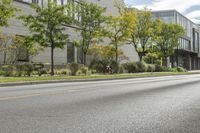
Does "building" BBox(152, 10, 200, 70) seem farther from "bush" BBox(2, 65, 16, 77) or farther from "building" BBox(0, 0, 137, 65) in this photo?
"bush" BBox(2, 65, 16, 77)

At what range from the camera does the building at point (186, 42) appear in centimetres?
10550

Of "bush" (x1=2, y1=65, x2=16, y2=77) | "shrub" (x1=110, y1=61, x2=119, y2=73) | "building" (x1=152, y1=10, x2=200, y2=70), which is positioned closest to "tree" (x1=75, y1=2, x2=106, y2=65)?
"shrub" (x1=110, y1=61, x2=119, y2=73)

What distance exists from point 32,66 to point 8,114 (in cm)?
3023

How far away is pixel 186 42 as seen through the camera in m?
117

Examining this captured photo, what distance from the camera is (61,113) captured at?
364 inches

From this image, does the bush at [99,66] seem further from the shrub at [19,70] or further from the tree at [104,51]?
the shrub at [19,70]

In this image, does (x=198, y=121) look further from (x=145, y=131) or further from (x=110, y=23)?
(x=110, y=23)

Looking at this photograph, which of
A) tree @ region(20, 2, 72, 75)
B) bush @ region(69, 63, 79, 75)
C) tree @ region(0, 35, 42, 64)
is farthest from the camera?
bush @ region(69, 63, 79, 75)

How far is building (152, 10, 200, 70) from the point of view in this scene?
4154 inches

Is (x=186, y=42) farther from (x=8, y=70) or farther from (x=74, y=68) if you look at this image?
(x=8, y=70)

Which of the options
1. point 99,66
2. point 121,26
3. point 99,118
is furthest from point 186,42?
point 99,118

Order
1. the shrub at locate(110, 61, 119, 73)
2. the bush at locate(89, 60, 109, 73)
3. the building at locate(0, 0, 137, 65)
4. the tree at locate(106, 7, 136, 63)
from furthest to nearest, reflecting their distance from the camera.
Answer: the shrub at locate(110, 61, 119, 73)
the bush at locate(89, 60, 109, 73)
the tree at locate(106, 7, 136, 63)
the building at locate(0, 0, 137, 65)

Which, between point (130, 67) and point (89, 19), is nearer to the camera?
point (89, 19)

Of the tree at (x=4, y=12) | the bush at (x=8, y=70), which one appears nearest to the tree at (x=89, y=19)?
the bush at (x=8, y=70)
